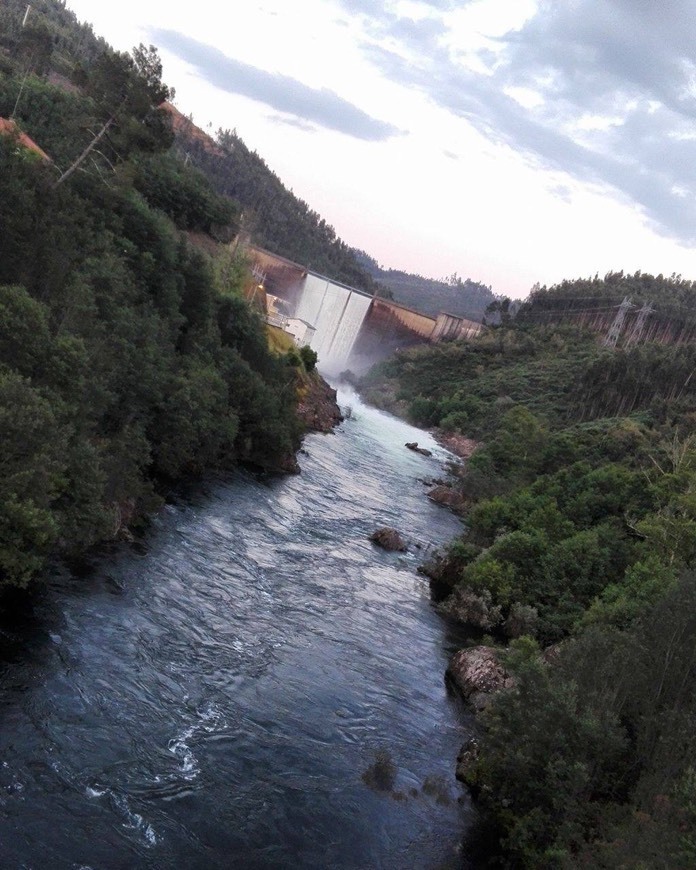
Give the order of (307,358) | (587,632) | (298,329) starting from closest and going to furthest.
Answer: (587,632) → (307,358) → (298,329)

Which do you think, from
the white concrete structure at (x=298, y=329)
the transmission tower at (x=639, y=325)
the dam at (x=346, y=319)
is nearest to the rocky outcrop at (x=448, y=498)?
the white concrete structure at (x=298, y=329)

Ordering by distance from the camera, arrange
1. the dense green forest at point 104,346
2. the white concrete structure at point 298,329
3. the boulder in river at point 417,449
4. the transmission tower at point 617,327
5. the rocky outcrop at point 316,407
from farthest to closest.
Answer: the transmission tower at point 617,327
the white concrete structure at point 298,329
the boulder in river at point 417,449
the rocky outcrop at point 316,407
the dense green forest at point 104,346

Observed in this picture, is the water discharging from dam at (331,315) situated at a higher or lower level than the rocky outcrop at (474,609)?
higher

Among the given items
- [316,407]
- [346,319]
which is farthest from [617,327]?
[316,407]

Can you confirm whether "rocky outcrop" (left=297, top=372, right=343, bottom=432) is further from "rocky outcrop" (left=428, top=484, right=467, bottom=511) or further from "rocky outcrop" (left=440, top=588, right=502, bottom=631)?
"rocky outcrop" (left=440, top=588, right=502, bottom=631)

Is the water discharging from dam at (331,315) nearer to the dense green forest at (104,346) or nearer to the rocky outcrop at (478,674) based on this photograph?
the dense green forest at (104,346)

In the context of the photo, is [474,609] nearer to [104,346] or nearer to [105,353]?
[105,353]
